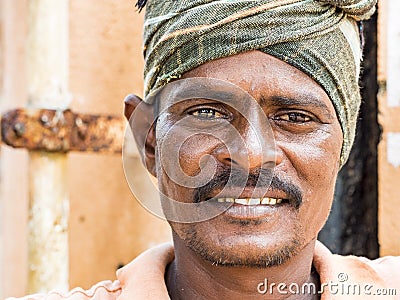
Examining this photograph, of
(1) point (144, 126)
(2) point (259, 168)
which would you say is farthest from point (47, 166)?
(2) point (259, 168)

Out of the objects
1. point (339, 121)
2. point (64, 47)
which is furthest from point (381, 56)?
point (64, 47)

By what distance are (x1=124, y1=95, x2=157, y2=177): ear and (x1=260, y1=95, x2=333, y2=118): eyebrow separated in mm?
445

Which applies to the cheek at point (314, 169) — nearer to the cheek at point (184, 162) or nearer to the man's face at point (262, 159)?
the man's face at point (262, 159)

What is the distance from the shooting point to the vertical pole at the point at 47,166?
2.93 meters

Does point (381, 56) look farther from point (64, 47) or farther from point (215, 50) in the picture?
point (64, 47)

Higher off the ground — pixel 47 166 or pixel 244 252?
pixel 47 166

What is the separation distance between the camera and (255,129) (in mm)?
2037

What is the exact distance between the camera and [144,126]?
7.97ft

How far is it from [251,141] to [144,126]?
522mm

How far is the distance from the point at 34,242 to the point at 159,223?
668 millimetres

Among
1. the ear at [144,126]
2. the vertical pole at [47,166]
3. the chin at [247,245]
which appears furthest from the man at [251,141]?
the vertical pole at [47,166]

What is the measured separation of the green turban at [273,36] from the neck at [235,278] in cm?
36

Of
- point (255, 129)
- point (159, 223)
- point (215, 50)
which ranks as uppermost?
point (215, 50)

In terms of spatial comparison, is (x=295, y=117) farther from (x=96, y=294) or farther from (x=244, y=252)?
(x=96, y=294)
